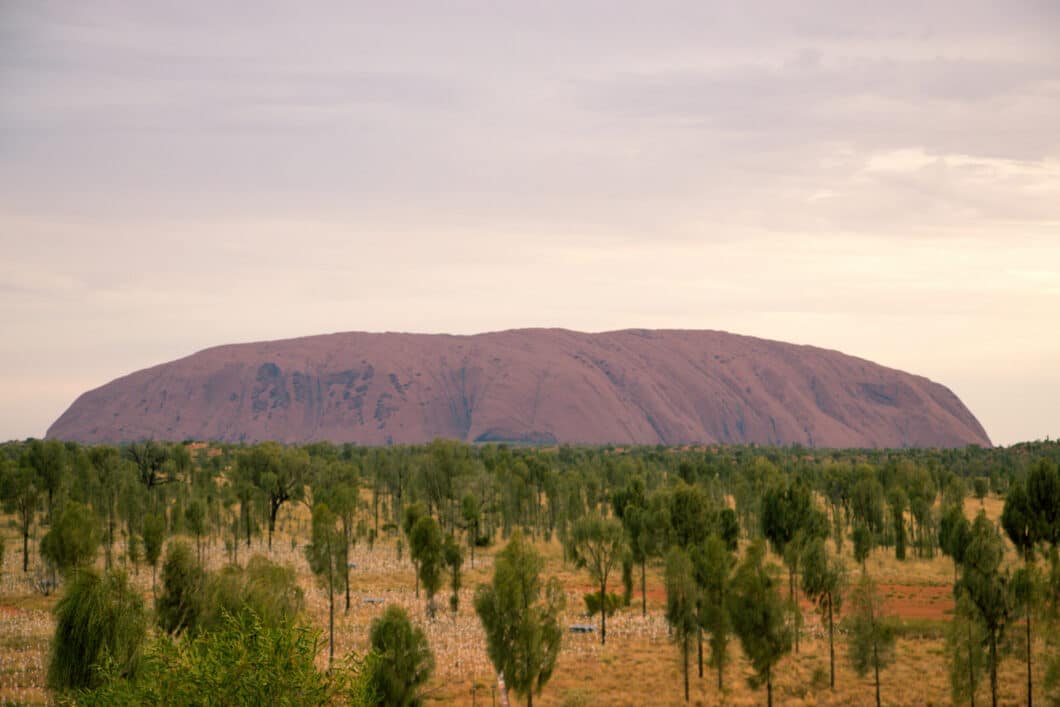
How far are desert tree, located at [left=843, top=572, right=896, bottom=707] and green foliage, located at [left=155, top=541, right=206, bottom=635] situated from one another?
3729 cm

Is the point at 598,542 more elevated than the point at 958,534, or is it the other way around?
the point at 958,534

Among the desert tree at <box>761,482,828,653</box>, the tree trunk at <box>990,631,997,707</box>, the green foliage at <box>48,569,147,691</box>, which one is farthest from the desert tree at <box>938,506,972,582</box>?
the green foliage at <box>48,569,147,691</box>

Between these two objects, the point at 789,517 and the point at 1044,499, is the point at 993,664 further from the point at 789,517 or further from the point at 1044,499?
the point at 789,517

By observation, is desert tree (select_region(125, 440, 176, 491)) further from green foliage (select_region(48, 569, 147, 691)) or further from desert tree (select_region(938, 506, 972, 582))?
desert tree (select_region(938, 506, 972, 582))

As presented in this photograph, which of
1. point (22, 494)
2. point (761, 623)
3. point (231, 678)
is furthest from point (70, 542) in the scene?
point (231, 678)

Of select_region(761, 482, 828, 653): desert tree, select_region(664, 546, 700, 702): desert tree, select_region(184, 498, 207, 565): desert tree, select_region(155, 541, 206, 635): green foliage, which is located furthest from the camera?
select_region(184, 498, 207, 565): desert tree

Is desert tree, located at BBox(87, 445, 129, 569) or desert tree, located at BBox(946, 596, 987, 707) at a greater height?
desert tree, located at BBox(87, 445, 129, 569)

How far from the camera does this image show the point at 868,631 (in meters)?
50.0

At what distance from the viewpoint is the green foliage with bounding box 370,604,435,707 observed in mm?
40906

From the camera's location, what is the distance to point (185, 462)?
465 ft

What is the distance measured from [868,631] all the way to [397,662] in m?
27.1

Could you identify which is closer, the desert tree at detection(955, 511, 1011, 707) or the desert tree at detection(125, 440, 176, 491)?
the desert tree at detection(955, 511, 1011, 707)

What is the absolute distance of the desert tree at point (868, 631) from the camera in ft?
162

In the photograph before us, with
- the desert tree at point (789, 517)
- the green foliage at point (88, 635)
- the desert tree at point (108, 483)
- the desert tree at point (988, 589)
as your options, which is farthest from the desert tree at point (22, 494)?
the desert tree at point (988, 589)
